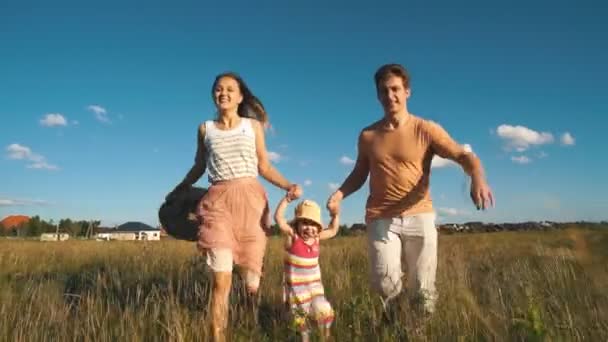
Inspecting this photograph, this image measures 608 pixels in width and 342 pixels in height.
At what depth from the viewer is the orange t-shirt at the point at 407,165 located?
12.8 feet

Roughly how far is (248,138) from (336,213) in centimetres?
93

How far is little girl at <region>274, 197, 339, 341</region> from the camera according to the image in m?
3.39

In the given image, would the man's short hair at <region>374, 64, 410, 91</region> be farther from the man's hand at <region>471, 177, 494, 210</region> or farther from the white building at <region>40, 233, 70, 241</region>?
the white building at <region>40, 233, 70, 241</region>

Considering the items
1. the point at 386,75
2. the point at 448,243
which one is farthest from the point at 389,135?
the point at 448,243

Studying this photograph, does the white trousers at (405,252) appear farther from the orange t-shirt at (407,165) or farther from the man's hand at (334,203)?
the man's hand at (334,203)

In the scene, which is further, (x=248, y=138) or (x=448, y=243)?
(x=448, y=243)

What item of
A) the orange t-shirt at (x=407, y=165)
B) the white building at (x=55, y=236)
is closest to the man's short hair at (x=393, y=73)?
the orange t-shirt at (x=407, y=165)

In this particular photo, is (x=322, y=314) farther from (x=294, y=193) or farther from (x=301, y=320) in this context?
(x=294, y=193)

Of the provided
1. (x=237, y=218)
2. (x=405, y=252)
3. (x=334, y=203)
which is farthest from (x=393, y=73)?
(x=237, y=218)

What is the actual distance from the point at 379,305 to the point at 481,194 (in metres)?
1.13

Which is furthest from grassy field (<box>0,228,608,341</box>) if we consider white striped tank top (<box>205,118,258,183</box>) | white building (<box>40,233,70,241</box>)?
white building (<box>40,233,70,241</box>)

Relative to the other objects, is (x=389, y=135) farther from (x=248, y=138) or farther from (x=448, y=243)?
(x=448, y=243)

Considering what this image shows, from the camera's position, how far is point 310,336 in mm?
3340

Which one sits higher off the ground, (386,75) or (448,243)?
(386,75)
